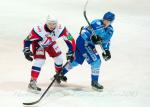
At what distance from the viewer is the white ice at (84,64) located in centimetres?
768

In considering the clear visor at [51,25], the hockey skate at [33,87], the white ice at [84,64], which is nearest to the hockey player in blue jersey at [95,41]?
the white ice at [84,64]

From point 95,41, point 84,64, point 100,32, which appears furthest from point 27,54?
point 84,64

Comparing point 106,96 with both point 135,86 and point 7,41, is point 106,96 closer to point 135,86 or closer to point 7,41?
point 135,86

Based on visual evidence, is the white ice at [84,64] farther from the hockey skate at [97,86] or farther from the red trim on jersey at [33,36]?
the red trim on jersey at [33,36]

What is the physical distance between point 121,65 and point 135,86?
5.07 ft

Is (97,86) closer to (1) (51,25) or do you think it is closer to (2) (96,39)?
(2) (96,39)

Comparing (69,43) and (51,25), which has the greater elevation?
(51,25)

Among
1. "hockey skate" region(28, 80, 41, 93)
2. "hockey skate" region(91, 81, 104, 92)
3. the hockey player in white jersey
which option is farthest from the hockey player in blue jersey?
"hockey skate" region(28, 80, 41, 93)

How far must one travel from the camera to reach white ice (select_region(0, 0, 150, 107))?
302 inches

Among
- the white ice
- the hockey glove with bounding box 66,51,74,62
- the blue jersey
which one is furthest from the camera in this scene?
the blue jersey

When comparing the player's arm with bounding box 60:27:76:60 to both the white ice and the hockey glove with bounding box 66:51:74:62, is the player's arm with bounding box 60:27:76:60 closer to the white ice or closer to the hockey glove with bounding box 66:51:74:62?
the hockey glove with bounding box 66:51:74:62

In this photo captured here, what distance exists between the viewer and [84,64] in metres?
10.1

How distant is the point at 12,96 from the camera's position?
7605 millimetres

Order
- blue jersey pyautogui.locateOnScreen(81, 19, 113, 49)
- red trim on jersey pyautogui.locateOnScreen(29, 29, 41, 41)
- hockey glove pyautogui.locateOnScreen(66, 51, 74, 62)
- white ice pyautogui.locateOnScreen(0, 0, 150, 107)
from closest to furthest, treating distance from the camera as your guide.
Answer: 1. white ice pyautogui.locateOnScreen(0, 0, 150, 107)
2. red trim on jersey pyautogui.locateOnScreen(29, 29, 41, 41)
3. hockey glove pyautogui.locateOnScreen(66, 51, 74, 62)
4. blue jersey pyautogui.locateOnScreen(81, 19, 113, 49)
